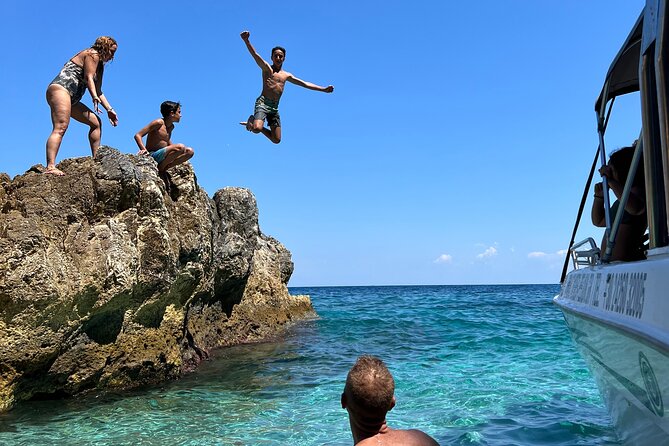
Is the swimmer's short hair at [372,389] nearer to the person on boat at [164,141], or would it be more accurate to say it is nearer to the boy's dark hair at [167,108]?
the person on boat at [164,141]

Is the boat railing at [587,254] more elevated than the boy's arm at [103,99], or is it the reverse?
the boy's arm at [103,99]

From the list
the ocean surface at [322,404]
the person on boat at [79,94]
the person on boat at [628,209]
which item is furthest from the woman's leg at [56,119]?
the person on boat at [628,209]

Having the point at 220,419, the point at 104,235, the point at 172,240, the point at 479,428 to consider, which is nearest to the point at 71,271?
the point at 104,235

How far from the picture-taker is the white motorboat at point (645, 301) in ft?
9.10

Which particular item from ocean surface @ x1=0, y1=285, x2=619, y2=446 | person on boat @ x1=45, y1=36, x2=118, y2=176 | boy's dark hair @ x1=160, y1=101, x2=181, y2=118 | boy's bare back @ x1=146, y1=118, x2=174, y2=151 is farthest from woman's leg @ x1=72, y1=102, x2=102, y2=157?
ocean surface @ x1=0, y1=285, x2=619, y2=446

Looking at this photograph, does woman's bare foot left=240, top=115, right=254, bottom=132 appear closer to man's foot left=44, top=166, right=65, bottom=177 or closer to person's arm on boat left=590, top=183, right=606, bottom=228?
man's foot left=44, top=166, right=65, bottom=177

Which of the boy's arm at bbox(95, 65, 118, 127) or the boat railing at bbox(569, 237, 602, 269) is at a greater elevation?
the boy's arm at bbox(95, 65, 118, 127)

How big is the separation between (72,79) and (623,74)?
695 cm

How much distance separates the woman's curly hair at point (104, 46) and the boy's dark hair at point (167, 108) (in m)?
1.63

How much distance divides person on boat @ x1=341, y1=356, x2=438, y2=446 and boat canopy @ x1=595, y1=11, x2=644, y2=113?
12.7 ft

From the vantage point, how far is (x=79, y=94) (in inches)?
319

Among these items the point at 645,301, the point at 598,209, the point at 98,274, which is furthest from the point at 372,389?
the point at 98,274

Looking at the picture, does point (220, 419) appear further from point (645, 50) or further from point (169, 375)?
point (645, 50)

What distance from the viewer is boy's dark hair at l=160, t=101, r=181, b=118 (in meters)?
9.67
